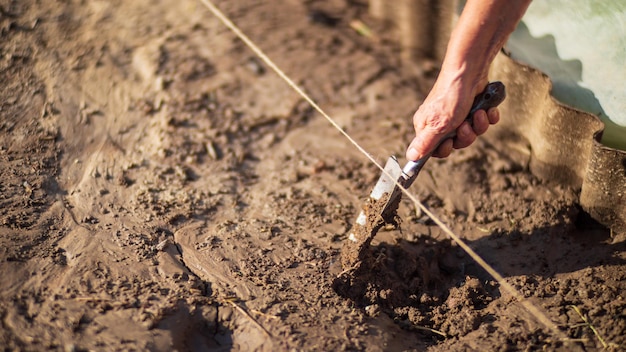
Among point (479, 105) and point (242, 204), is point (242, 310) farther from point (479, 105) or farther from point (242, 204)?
point (479, 105)

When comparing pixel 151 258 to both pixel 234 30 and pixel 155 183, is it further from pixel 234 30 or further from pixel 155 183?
pixel 234 30

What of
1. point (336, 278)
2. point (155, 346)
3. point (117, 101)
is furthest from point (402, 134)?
Answer: point (155, 346)

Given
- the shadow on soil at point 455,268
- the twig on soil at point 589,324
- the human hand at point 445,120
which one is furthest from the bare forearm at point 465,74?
the twig on soil at point 589,324

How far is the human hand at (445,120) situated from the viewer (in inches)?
104

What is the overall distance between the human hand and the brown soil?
23.7 inches

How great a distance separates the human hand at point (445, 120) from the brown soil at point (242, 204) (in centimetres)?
60

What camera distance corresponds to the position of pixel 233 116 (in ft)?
12.5

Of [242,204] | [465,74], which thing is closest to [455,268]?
[465,74]

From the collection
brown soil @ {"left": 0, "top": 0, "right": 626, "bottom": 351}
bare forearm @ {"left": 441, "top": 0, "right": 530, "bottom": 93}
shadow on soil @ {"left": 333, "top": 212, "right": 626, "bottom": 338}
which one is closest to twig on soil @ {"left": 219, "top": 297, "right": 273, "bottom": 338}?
brown soil @ {"left": 0, "top": 0, "right": 626, "bottom": 351}

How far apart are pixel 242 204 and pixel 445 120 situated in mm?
1208

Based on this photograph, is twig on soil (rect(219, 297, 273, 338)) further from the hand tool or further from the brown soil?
the hand tool

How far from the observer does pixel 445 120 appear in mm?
2656

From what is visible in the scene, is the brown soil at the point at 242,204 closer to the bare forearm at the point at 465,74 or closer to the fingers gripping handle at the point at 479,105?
the fingers gripping handle at the point at 479,105

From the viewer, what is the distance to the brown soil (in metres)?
2.66
